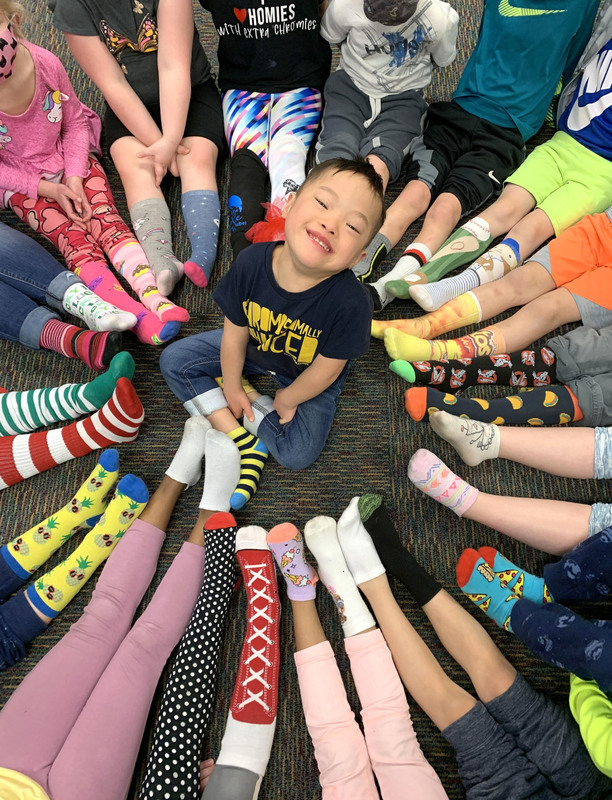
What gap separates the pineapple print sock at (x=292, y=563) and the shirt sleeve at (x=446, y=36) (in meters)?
1.13

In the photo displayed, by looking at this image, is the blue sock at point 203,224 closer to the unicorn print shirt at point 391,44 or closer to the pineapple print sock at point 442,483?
the unicorn print shirt at point 391,44

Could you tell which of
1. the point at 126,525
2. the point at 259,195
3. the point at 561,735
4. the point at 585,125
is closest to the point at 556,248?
the point at 585,125

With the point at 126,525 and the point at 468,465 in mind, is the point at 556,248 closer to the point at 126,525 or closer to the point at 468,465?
the point at 468,465

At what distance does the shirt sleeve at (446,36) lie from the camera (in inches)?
51.8

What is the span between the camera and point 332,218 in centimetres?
87

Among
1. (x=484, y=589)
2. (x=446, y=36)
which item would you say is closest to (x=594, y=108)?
(x=446, y=36)

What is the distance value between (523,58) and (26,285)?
124cm

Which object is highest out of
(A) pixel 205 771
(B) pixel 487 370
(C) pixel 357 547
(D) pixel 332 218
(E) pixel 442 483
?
(D) pixel 332 218

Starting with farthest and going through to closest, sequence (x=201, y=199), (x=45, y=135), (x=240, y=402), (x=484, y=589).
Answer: (x=201, y=199) < (x=45, y=135) < (x=240, y=402) < (x=484, y=589)

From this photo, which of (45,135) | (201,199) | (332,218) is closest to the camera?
(332,218)

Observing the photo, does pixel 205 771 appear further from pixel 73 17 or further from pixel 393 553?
pixel 73 17

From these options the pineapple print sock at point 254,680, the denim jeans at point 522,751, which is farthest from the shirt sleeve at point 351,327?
the denim jeans at point 522,751

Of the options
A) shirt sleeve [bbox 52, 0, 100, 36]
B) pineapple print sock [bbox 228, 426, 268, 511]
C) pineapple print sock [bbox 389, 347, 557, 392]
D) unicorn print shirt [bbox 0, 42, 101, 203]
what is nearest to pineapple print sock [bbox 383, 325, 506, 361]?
pineapple print sock [bbox 389, 347, 557, 392]

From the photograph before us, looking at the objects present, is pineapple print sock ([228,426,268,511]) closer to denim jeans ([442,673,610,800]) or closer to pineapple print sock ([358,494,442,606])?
pineapple print sock ([358,494,442,606])
